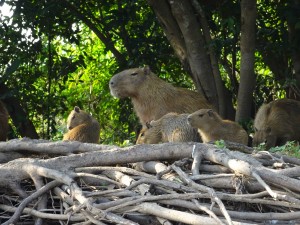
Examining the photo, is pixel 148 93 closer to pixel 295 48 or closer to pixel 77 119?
pixel 77 119

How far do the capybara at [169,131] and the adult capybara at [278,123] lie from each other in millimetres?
1694

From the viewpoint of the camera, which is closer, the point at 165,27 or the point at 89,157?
the point at 89,157

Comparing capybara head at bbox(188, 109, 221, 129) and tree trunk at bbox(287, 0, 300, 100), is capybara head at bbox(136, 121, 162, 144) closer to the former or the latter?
A: capybara head at bbox(188, 109, 221, 129)

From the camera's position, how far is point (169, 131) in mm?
9438

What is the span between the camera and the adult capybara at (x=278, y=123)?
11.1 metres

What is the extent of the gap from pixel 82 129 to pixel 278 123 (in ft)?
9.24

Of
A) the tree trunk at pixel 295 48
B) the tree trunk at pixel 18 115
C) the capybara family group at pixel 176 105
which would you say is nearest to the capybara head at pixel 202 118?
the capybara family group at pixel 176 105

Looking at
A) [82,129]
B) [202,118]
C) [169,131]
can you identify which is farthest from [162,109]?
[169,131]

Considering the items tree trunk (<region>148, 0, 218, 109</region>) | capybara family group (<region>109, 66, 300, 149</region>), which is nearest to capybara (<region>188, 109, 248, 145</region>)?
capybara family group (<region>109, 66, 300, 149</region>)

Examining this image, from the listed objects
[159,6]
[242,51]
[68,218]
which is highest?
[159,6]

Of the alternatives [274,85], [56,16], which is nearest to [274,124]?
[274,85]

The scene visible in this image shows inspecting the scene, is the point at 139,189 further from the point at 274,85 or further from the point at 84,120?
the point at 274,85

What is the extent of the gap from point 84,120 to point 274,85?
3660 millimetres

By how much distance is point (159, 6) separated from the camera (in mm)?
11508
